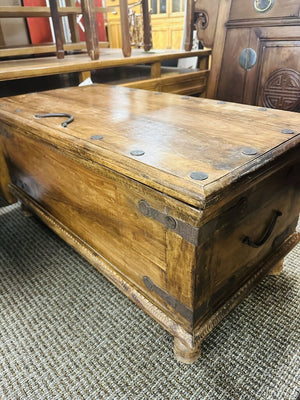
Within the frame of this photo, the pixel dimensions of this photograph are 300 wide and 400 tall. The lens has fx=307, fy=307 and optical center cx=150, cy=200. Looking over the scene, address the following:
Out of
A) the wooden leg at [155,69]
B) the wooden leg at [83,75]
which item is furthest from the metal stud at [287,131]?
the wooden leg at [155,69]

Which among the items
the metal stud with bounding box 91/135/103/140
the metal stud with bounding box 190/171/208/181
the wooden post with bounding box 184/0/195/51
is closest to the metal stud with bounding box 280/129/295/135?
the metal stud with bounding box 190/171/208/181

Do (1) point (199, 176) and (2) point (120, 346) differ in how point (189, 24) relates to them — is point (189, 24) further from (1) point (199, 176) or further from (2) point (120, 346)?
(2) point (120, 346)

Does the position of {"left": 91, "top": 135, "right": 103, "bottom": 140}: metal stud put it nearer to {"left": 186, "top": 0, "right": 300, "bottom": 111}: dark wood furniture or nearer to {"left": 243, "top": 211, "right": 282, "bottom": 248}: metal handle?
{"left": 243, "top": 211, "right": 282, "bottom": 248}: metal handle

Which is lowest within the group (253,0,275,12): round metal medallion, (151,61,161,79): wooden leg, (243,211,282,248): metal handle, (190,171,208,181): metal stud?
(243,211,282,248): metal handle

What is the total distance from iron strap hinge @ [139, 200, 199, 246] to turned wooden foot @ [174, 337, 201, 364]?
0.32m

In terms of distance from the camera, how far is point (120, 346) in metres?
0.85

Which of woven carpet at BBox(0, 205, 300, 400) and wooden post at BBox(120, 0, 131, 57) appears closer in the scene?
woven carpet at BBox(0, 205, 300, 400)

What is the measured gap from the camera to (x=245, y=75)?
1.76m

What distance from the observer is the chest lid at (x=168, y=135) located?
0.58 m

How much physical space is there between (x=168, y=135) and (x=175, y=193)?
0.27m

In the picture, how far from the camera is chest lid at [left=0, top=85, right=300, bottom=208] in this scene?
0.58 meters

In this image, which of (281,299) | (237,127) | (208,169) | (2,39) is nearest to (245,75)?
(237,127)

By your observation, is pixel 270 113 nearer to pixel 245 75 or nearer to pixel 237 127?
pixel 237 127

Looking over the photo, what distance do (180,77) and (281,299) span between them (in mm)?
1418
